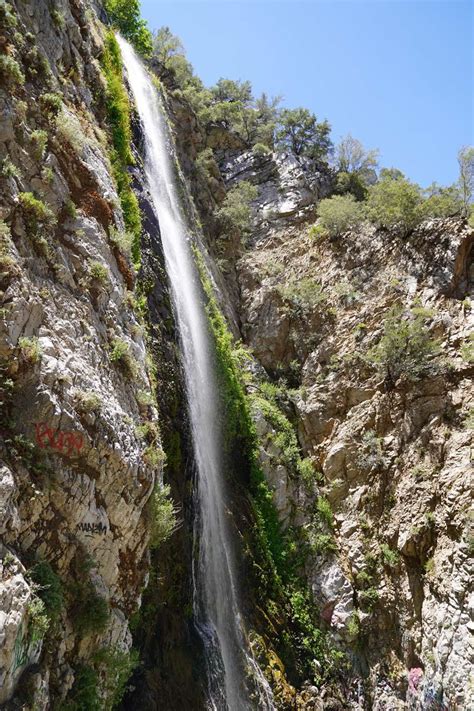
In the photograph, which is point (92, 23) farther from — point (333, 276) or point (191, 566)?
point (191, 566)

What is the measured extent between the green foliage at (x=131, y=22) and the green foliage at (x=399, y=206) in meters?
16.2

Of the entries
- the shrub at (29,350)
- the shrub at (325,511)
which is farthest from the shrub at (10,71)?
the shrub at (325,511)

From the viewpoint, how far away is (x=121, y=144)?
583 inches

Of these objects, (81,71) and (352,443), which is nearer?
(81,71)

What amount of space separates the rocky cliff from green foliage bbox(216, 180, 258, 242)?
123 centimetres

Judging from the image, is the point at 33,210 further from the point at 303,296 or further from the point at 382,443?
the point at 303,296

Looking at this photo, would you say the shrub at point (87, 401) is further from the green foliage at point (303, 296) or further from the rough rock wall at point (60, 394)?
the green foliage at point (303, 296)

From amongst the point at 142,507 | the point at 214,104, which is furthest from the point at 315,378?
the point at 214,104

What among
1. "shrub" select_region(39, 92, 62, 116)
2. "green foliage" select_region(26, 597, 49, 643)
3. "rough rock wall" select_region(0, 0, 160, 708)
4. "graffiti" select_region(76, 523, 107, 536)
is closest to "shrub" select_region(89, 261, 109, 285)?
"rough rock wall" select_region(0, 0, 160, 708)

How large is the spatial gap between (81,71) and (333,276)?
11828mm

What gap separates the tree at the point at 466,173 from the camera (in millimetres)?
20062

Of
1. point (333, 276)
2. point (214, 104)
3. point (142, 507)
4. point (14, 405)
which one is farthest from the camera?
point (214, 104)

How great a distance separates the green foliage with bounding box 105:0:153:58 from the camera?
2723 centimetres

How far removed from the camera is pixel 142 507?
8.87 metres
